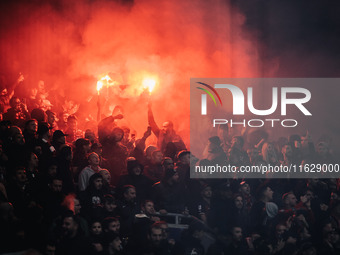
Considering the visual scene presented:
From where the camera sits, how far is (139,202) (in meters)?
6.05

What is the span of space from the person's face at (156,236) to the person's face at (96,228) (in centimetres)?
56

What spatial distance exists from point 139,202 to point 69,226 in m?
0.96

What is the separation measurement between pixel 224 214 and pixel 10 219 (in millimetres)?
2365

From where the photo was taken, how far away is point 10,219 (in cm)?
516

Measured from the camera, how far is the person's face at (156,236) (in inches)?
226

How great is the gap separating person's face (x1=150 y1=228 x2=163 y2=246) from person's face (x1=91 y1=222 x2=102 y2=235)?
0.56 meters

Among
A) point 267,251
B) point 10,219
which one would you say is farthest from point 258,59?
point 10,219

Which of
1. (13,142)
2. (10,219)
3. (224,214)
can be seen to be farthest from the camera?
(224,214)

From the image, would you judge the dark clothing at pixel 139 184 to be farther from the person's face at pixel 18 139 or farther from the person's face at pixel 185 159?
the person's face at pixel 18 139

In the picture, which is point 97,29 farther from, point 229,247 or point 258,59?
point 229,247

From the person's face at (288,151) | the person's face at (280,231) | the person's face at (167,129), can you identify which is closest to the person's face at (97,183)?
the person's face at (167,129)

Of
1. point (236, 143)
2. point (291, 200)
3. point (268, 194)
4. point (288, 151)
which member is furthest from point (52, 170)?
point (288, 151)

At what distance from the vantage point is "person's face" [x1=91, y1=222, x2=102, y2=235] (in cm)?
555

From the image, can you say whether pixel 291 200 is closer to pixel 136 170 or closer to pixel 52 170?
pixel 136 170
